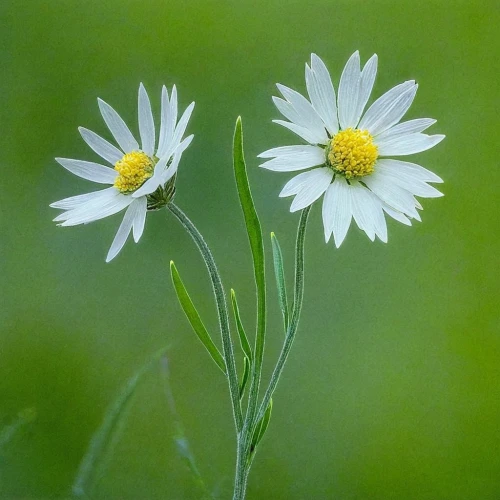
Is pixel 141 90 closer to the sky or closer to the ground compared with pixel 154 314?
closer to the sky

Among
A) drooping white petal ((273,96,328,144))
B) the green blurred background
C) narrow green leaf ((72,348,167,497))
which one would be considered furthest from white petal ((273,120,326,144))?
narrow green leaf ((72,348,167,497))

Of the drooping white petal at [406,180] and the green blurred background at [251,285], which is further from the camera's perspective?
the green blurred background at [251,285]

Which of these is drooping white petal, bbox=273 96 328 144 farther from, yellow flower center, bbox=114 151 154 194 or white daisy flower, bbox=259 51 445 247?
yellow flower center, bbox=114 151 154 194

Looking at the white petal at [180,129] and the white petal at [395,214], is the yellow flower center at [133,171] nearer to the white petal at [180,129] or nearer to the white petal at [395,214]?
the white petal at [180,129]

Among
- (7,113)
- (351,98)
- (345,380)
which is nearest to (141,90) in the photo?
(351,98)

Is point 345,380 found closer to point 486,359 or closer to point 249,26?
point 486,359

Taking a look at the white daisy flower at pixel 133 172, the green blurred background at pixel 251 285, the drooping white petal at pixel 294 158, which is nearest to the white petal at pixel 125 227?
the white daisy flower at pixel 133 172
